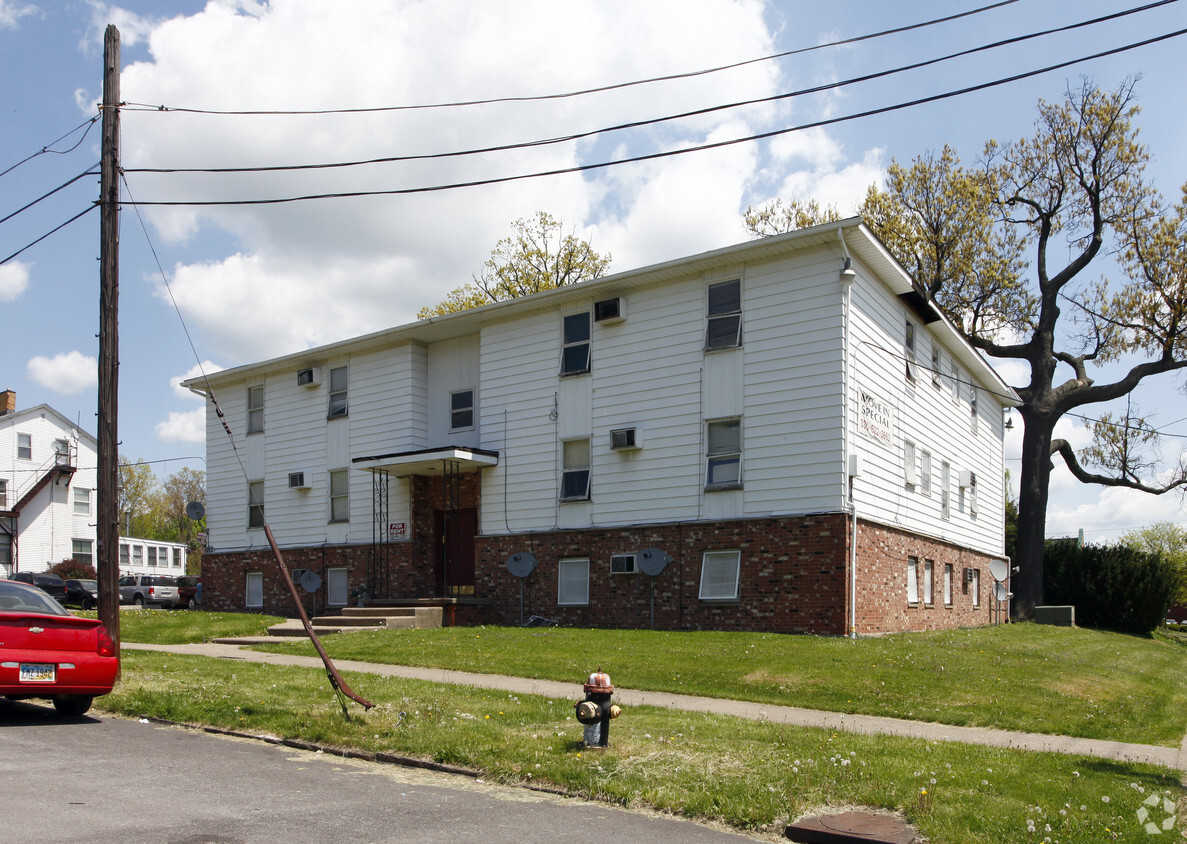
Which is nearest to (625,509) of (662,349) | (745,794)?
(662,349)

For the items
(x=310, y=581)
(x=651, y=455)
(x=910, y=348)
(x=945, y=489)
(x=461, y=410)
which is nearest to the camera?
(x=651, y=455)

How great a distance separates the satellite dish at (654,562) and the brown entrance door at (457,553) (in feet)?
18.6

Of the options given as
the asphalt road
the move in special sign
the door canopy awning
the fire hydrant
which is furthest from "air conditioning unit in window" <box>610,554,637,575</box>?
the fire hydrant

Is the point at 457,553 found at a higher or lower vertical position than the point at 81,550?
higher

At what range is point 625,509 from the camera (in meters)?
20.2

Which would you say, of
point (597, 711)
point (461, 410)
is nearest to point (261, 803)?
point (597, 711)

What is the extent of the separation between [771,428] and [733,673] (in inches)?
251

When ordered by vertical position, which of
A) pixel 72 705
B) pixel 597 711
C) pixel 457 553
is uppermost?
pixel 597 711

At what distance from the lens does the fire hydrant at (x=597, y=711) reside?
318 inches

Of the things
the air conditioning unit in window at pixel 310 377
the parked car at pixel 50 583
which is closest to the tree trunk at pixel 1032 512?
the air conditioning unit in window at pixel 310 377

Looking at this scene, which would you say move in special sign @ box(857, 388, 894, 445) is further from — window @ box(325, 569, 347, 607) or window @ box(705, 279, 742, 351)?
window @ box(325, 569, 347, 607)

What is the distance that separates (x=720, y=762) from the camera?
307 inches

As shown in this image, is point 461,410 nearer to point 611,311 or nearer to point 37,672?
point 611,311

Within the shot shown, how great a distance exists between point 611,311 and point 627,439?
272cm
